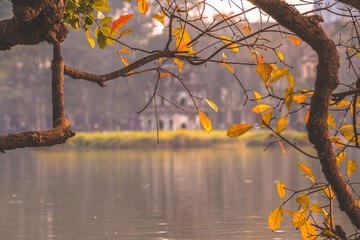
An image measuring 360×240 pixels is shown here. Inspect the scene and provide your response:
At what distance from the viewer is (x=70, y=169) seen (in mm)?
25328

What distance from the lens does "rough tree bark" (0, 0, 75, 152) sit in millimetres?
2639

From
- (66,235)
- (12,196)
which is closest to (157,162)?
(12,196)

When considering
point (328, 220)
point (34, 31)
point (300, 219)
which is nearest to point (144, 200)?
point (328, 220)

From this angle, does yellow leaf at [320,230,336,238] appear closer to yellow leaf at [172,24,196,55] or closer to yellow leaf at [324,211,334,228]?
yellow leaf at [324,211,334,228]

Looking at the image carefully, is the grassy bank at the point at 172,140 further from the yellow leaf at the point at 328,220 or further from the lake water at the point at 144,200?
the yellow leaf at the point at 328,220

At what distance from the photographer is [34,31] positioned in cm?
277

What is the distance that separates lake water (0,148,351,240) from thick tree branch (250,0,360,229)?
8214 mm

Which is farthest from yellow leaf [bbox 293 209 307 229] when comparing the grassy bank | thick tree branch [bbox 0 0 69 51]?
the grassy bank

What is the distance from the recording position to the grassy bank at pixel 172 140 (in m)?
38.9

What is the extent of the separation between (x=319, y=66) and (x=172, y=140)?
119 ft

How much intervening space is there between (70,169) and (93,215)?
11717 mm

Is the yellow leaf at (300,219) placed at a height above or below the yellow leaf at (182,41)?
below

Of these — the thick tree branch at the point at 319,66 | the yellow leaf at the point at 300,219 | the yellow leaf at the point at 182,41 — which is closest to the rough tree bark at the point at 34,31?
the yellow leaf at the point at 182,41

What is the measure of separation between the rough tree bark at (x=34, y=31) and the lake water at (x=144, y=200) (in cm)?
833
